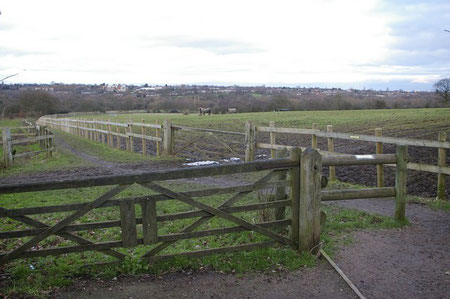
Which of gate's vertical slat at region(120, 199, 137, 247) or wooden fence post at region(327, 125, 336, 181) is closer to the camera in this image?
gate's vertical slat at region(120, 199, 137, 247)

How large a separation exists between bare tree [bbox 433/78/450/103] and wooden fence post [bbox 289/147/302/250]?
2273 inches

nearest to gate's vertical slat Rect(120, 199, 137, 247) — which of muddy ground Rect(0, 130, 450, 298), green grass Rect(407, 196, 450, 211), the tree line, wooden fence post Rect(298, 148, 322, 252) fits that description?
muddy ground Rect(0, 130, 450, 298)

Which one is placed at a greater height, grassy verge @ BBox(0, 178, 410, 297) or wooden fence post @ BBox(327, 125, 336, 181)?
wooden fence post @ BBox(327, 125, 336, 181)

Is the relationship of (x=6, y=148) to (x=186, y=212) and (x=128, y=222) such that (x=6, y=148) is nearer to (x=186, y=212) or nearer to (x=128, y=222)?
(x=128, y=222)

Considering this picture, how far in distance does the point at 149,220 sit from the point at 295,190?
76.2 inches

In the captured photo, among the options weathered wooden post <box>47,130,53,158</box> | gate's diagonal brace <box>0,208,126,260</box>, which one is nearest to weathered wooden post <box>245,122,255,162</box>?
gate's diagonal brace <box>0,208,126,260</box>

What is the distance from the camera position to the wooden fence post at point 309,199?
5.27m

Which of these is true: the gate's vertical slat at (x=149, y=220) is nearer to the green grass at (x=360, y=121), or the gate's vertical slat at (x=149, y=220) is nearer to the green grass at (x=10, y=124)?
the green grass at (x=360, y=121)

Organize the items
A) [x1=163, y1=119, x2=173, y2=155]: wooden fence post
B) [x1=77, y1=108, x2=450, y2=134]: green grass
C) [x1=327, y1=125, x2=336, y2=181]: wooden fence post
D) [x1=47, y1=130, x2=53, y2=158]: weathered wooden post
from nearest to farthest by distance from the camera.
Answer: [x1=327, y1=125, x2=336, y2=181]: wooden fence post → [x1=163, y1=119, x2=173, y2=155]: wooden fence post → [x1=47, y1=130, x2=53, y2=158]: weathered wooden post → [x1=77, y1=108, x2=450, y2=134]: green grass

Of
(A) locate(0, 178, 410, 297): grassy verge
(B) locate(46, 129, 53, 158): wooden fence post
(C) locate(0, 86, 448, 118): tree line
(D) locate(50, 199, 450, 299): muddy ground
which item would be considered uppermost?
(C) locate(0, 86, 448, 118): tree line

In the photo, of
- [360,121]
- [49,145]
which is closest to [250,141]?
[49,145]

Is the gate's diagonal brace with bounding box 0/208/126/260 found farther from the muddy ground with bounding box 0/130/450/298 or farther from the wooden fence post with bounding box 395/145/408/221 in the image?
the wooden fence post with bounding box 395/145/408/221

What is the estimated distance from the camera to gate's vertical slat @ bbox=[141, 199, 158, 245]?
490 cm

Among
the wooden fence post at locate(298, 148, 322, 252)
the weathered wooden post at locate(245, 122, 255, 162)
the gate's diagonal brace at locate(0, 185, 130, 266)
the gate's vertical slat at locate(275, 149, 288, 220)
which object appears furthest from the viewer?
the weathered wooden post at locate(245, 122, 255, 162)
